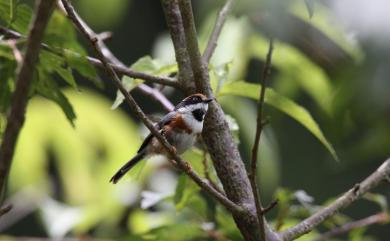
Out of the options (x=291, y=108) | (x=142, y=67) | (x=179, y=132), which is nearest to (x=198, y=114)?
(x=179, y=132)

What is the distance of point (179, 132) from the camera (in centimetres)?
289

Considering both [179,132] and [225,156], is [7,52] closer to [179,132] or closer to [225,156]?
[225,156]

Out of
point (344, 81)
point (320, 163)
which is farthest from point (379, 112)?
point (320, 163)

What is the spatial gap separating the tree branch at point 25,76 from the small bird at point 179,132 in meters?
1.30

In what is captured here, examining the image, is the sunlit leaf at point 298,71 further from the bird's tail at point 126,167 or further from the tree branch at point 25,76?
the tree branch at point 25,76

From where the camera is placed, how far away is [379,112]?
909 mm

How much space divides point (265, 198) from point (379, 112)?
23.0 feet

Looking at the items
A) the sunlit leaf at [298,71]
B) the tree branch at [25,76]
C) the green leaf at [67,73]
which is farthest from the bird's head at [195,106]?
the tree branch at [25,76]

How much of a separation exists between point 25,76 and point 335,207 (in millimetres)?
1228

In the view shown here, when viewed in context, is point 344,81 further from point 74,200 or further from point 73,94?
point 74,200

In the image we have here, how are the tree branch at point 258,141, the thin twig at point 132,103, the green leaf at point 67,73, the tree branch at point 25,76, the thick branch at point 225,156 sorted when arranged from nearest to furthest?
1. the tree branch at point 25,76
2. the tree branch at point 258,141
3. the thin twig at point 132,103
4. the thick branch at point 225,156
5. the green leaf at point 67,73

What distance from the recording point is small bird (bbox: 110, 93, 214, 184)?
2.60 metres

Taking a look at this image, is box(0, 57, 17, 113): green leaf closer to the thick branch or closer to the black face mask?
the thick branch

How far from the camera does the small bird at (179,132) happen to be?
8.52ft
